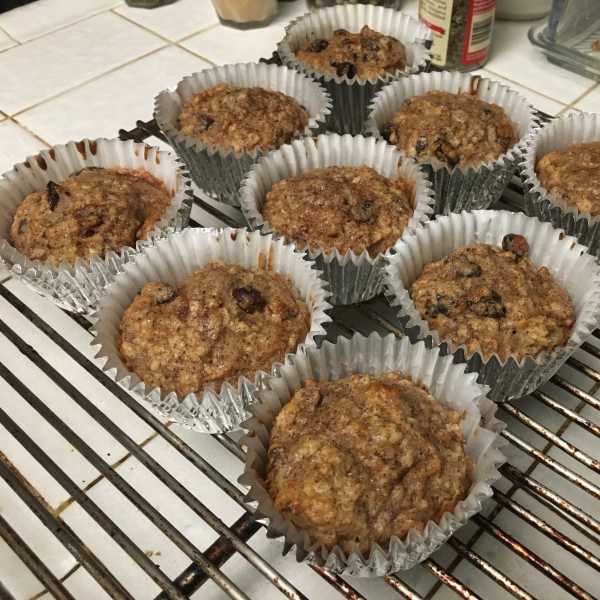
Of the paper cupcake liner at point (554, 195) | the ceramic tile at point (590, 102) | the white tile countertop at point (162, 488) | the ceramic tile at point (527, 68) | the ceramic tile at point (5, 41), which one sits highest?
the paper cupcake liner at point (554, 195)

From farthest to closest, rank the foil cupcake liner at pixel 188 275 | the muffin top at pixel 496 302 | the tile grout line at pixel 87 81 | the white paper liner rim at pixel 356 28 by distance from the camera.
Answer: the tile grout line at pixel 87 81 < the white paper liner rim at pixel 356 28 < the muffin top at pixel 496 302 < the foil cupcake liner at pixel 188 275

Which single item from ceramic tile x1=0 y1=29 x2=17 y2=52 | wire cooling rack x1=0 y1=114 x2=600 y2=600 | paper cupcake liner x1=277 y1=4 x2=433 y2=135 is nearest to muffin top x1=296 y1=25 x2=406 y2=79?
paper cupcake liner x1=277 y1=4 x2=433 y2=135

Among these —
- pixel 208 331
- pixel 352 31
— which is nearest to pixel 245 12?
pixel 352 31

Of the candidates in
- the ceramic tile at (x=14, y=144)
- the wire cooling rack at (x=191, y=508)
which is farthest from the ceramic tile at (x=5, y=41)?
the wire cooling rack at (x=191, y=508)

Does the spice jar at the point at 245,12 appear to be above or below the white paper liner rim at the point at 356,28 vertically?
below

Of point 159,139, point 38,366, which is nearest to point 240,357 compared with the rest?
point 38,366

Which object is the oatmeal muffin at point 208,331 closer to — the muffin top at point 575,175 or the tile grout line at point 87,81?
the muffin top at point 575,175

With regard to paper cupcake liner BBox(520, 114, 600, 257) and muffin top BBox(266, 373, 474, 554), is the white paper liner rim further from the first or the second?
muffin top BBox(266, 373, 474, 554)

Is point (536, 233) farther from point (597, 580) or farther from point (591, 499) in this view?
point (597, 580)
